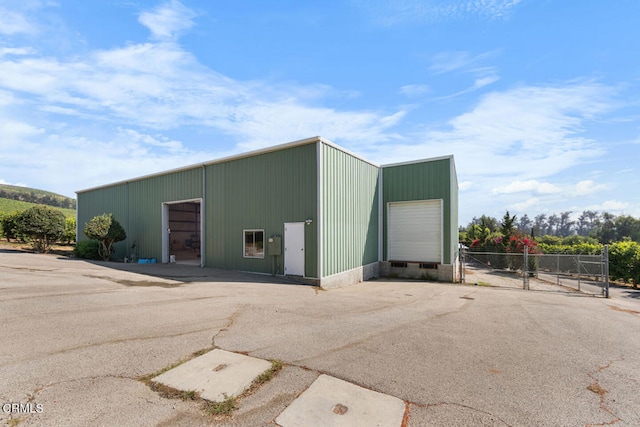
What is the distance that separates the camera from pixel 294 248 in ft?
40.0

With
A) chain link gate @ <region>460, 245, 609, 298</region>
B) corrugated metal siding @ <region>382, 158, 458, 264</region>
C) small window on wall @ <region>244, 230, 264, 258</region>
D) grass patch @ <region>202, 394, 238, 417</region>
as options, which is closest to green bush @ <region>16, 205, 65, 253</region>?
small window on wall @ <region>244, 230, 264, 258</region>

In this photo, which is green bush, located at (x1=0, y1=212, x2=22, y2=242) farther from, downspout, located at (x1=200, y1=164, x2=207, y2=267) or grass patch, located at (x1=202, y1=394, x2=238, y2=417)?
grass patch, located at (x1=202, y1=394, x2=238, y2=417)

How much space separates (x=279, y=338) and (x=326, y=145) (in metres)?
8.33

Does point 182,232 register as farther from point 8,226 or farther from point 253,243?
point 8,226

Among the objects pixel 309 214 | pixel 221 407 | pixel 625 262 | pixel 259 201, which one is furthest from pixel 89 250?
pixel 625 262

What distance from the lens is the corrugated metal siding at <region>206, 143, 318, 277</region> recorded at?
11820 millimetres

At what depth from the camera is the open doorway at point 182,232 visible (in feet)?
58.0

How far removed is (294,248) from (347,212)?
2.96 metres

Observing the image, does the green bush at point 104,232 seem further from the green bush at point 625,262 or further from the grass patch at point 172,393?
the green bush at point 625,262

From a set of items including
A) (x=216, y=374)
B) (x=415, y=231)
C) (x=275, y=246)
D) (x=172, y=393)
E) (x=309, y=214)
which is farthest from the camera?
(x=415, y=231)

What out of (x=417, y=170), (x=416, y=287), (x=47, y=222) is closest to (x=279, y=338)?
(x=416, y=287)

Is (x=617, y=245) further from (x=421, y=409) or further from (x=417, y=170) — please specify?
(x=421, y=409)

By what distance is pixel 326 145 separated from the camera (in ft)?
39.1

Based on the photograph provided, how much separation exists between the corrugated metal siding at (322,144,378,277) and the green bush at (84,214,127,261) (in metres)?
13.8
